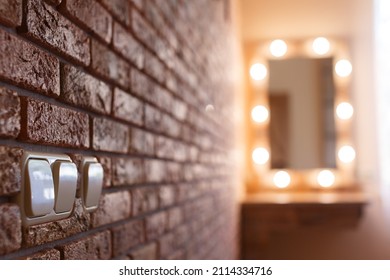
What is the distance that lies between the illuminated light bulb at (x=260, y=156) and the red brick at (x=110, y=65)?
222cm

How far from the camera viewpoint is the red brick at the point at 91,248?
2.33 ft

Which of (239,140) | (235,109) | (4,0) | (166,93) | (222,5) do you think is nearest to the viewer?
(4,0)

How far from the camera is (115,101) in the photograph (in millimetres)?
890

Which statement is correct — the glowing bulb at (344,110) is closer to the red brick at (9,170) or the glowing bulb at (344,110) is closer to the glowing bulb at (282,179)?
the glowing bulb at (282,179)

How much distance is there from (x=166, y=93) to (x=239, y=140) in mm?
1695

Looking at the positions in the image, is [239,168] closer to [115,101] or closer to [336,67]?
[336,67]

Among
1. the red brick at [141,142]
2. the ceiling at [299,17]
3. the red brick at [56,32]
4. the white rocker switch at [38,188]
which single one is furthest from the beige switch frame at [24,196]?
the ceiling at [299,17]

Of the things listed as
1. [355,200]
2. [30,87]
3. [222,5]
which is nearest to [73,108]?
[30,87]

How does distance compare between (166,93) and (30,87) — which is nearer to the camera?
(30,87)

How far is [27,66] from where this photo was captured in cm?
58

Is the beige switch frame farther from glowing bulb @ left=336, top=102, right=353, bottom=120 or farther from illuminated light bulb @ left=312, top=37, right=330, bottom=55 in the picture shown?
glowing bulb @ left=336, top=102, right=353, bottom=120

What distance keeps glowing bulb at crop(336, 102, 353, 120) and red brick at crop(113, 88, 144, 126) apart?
2.04 metres

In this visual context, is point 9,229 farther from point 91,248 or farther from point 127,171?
point 127,171
